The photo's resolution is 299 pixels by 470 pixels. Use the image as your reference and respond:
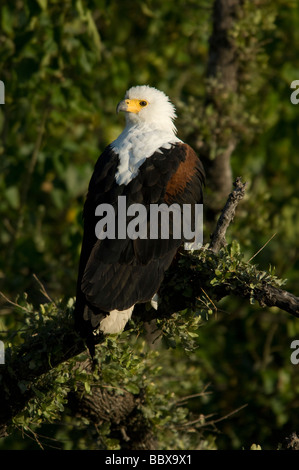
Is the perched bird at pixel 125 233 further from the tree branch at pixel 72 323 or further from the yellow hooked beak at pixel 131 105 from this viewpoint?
the yellow hooked beak at pixel 131 105

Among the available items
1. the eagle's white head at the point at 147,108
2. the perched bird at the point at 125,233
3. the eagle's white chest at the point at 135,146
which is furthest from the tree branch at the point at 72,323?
the eagle's white head at the point at 147,108

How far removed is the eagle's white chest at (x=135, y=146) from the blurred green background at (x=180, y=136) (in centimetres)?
126

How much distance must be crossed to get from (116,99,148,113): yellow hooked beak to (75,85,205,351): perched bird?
0.30 m

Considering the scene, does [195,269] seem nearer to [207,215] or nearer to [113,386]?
[113,386]

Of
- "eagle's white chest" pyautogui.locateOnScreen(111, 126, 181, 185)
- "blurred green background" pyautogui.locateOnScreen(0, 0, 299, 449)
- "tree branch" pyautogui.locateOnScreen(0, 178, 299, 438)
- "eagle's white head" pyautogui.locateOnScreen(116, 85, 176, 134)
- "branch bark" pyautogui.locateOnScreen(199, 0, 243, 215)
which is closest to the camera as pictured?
"tree branch" pyautogui.locateOnScreen(0, 178, 299, 438)

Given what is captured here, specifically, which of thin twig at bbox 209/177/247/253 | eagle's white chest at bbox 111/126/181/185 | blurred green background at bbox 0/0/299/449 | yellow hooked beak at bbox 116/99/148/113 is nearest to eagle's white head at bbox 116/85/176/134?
yellow hooked beak at bbox 116/99/148/113

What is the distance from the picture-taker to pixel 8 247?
23.9ft

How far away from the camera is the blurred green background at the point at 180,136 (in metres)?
6.64

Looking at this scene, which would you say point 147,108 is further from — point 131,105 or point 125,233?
point 125,233

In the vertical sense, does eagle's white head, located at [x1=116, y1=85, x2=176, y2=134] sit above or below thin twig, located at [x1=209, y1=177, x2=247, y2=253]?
above

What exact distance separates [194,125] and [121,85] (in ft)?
5.44

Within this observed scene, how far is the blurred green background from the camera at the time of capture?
664 cm

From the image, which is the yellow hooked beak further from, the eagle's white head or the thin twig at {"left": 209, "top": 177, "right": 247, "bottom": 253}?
the thin twig at {"left": 209, "top": 177, "right": 247, "bottom": 253}
